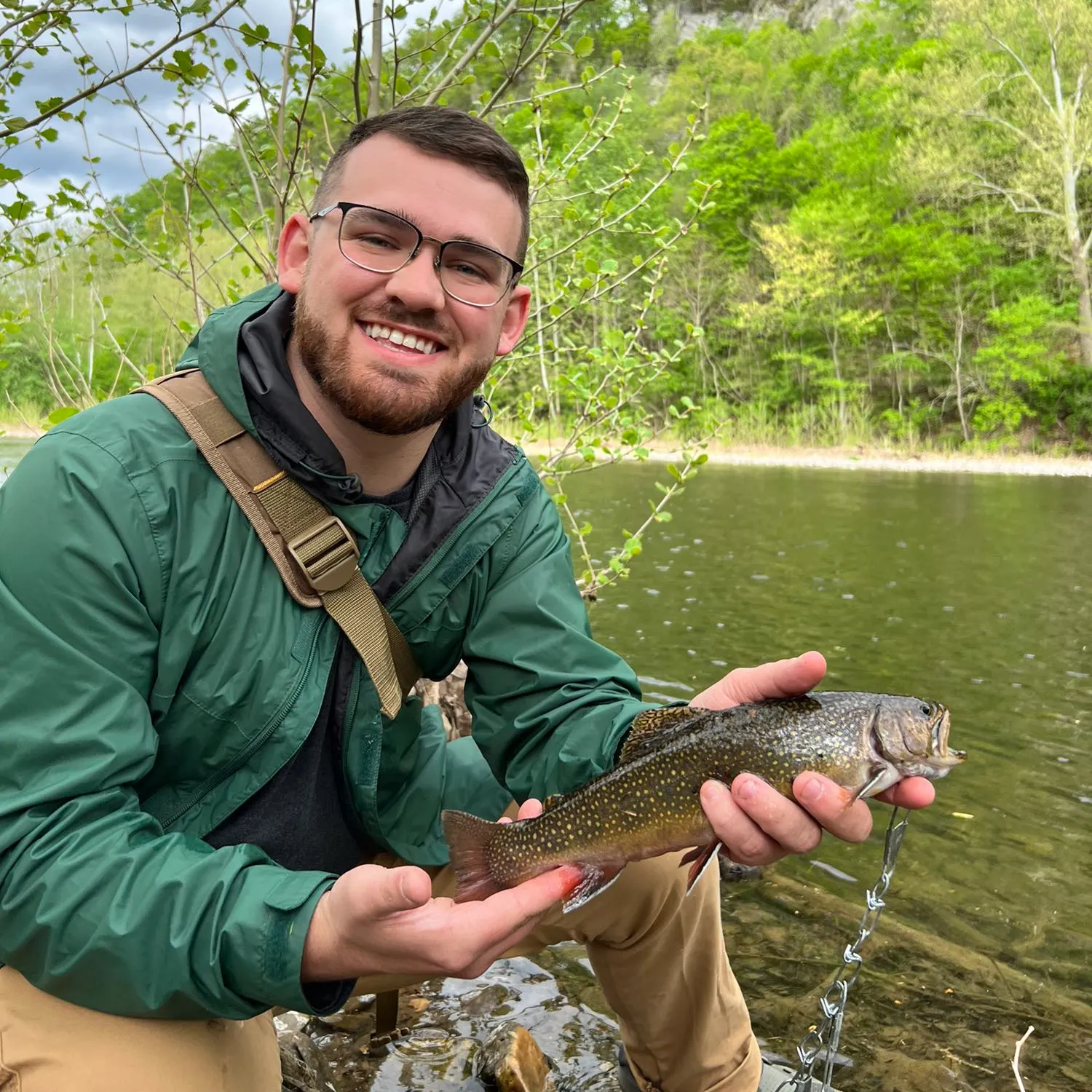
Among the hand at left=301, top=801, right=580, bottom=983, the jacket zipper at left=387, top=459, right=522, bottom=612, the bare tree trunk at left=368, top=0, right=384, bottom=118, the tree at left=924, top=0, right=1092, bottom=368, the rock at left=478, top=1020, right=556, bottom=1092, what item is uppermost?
the bare tree trunk at left=368, top=0, right=384, bottom=118

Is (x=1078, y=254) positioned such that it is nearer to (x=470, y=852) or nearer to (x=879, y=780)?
(x=879, y=780)

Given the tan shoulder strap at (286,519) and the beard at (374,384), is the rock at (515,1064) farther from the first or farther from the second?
the beard at (374,384)

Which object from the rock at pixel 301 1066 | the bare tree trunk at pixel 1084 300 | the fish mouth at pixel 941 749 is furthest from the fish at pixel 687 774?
the bare tree trunk at pixel 1084 300

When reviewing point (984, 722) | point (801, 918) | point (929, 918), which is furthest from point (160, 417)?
point (984, 722)

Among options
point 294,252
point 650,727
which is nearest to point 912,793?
point 650,727

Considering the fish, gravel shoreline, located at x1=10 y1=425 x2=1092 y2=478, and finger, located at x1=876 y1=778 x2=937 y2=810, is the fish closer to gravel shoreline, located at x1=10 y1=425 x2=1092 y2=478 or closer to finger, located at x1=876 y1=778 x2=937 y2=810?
finger, located at x1=876 y1=778 x2=937 y2=810

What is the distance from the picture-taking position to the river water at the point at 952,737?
13.8 ft

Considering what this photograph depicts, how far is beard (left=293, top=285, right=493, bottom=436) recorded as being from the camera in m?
2.74

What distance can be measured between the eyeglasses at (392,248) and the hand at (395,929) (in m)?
1.67

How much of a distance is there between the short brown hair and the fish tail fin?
5.52ft

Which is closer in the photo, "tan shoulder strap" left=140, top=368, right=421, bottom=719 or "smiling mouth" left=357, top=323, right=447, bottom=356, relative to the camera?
"tan shoulder strap" left=140, top=368, right=421, bottom=719

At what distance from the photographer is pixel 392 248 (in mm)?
2842

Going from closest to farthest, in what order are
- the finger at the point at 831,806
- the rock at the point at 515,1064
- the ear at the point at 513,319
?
the finger at the point at 831,806 < the ear at the point at 513,319 < the rock at the point at 515,1064

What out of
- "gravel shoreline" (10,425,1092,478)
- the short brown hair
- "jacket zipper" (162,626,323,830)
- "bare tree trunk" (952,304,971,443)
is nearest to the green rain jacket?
"jacket zipper" (162,626,323,830)
